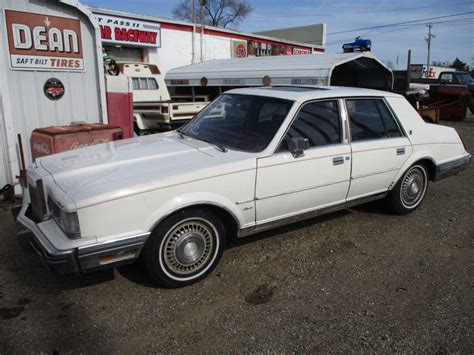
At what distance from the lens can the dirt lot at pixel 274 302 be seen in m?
2.74

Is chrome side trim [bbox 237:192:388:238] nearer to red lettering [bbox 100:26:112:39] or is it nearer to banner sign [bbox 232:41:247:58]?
red lettering [bbox 100:26:112:39]

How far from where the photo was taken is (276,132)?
3770 mm

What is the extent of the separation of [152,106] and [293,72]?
12.4ft

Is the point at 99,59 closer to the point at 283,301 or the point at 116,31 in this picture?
the point at 283,301

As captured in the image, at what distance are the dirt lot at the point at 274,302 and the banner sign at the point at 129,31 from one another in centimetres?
1208

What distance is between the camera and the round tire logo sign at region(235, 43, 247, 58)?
20.7m

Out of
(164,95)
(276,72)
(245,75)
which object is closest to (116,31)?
(164,95)

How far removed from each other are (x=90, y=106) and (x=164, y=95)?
6109 mm

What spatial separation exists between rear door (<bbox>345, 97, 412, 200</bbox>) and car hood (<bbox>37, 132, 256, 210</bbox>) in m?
1.42

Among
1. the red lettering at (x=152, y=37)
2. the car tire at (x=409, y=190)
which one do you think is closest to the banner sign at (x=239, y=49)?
the red lettering at (x=152, y=37)

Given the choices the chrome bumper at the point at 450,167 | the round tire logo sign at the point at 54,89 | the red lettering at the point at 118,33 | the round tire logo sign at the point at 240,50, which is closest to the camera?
the chrome bumper at the point at 450,167

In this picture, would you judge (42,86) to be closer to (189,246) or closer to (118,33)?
(189,246)

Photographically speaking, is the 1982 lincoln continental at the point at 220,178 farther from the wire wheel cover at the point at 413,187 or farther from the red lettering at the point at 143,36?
the red lettering at the point at 143,36

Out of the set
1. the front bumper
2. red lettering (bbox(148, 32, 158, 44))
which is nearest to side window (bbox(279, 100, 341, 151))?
the front bumper
